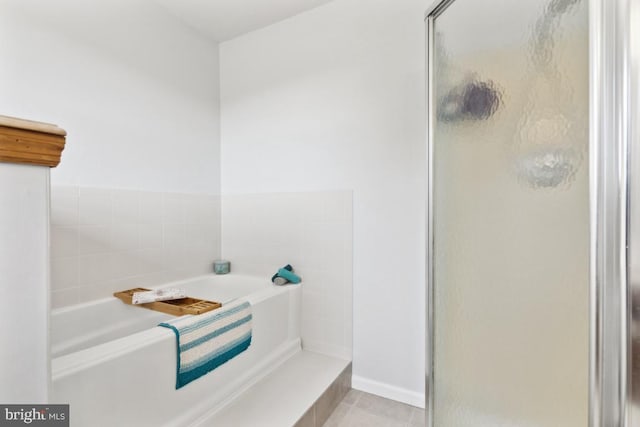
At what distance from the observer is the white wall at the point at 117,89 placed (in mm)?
1364

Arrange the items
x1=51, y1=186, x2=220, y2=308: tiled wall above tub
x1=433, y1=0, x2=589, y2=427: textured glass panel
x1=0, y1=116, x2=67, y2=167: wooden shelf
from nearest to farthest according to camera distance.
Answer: x1=0, y1=116, x2=67, y2=167: wooden shelf → x1=433, y1=0, x2=589, y2=427: textured glass panel → x1=51, y1=186, x2=220, y2=308: tiled wall above tub

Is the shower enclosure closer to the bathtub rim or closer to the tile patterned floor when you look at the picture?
the tile patterned floor

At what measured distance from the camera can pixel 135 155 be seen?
180 cm

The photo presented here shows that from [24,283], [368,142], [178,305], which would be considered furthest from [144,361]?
[368,142]

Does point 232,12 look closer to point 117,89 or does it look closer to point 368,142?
point 117,89

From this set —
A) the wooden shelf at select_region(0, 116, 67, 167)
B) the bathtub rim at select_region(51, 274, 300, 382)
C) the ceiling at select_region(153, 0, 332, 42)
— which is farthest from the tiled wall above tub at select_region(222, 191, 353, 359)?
the wooden shelf at select_region(0, 116, 67, 167)

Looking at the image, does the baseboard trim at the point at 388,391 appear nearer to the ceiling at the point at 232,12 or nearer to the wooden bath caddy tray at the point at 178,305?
the wooden bath caddy tray at the point at 178,305

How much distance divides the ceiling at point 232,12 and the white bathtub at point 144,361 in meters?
1.91

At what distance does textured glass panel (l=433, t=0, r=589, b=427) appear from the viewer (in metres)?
0.64

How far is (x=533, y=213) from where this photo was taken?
0.75 m

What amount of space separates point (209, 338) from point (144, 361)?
283 millimetres

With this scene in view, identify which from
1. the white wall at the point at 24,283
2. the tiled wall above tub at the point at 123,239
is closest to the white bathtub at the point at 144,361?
the tiled wall above tub at the point at 123,239

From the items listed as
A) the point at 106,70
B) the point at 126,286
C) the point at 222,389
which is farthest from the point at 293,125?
the point at 222,389

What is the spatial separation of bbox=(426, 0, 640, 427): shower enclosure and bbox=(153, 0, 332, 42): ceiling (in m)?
1.20
